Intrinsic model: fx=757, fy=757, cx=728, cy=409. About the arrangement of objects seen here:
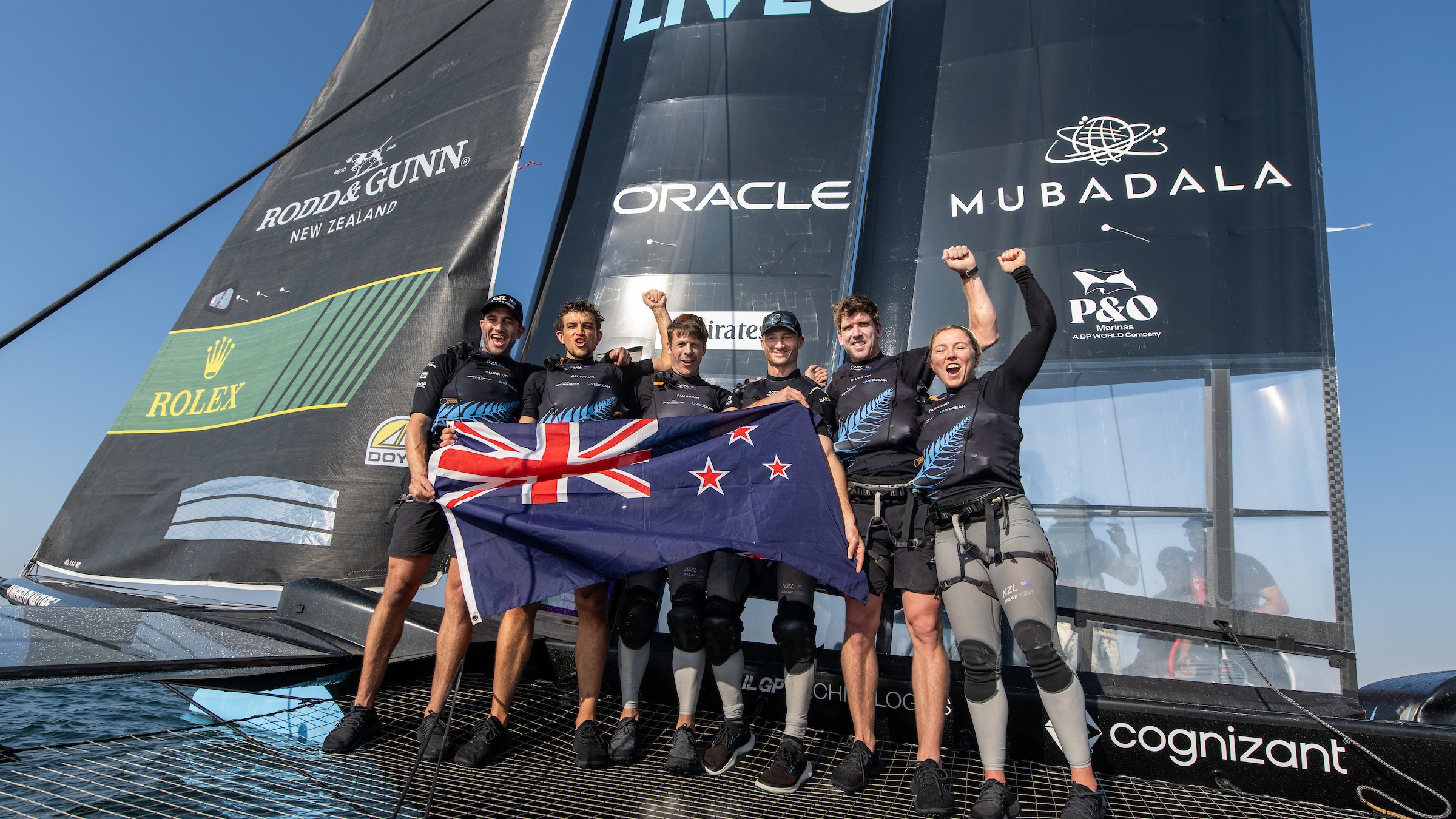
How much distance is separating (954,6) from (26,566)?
26.9 feet

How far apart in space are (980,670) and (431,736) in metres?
1.91

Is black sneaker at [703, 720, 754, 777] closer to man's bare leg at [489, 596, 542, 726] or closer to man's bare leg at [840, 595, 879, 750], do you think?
man's bare leg at [840, 595, 879, 750]

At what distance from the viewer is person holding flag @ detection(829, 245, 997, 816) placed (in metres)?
2.56

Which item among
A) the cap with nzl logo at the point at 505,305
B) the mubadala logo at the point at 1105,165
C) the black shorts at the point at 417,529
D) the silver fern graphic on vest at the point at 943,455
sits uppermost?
the mubadala logo at the point at 1105,165

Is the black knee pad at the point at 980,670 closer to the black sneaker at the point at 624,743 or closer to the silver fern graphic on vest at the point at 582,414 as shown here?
the black sneaker at the point at 624,743

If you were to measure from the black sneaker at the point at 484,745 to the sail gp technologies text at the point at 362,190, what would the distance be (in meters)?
4.51

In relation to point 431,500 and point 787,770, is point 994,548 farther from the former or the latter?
point 431,500

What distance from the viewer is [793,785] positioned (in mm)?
2480

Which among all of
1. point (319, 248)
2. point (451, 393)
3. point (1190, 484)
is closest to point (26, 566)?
point (319, 248)

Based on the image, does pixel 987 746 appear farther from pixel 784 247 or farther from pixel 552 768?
pixel 784 247

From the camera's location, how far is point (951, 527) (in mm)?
2695

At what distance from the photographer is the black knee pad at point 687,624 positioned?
286 cm

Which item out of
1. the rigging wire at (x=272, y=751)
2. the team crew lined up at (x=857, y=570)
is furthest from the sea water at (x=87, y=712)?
the team crew lined up at (x=857, y=570)

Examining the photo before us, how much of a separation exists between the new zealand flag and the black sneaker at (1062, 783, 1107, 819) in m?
0.86
